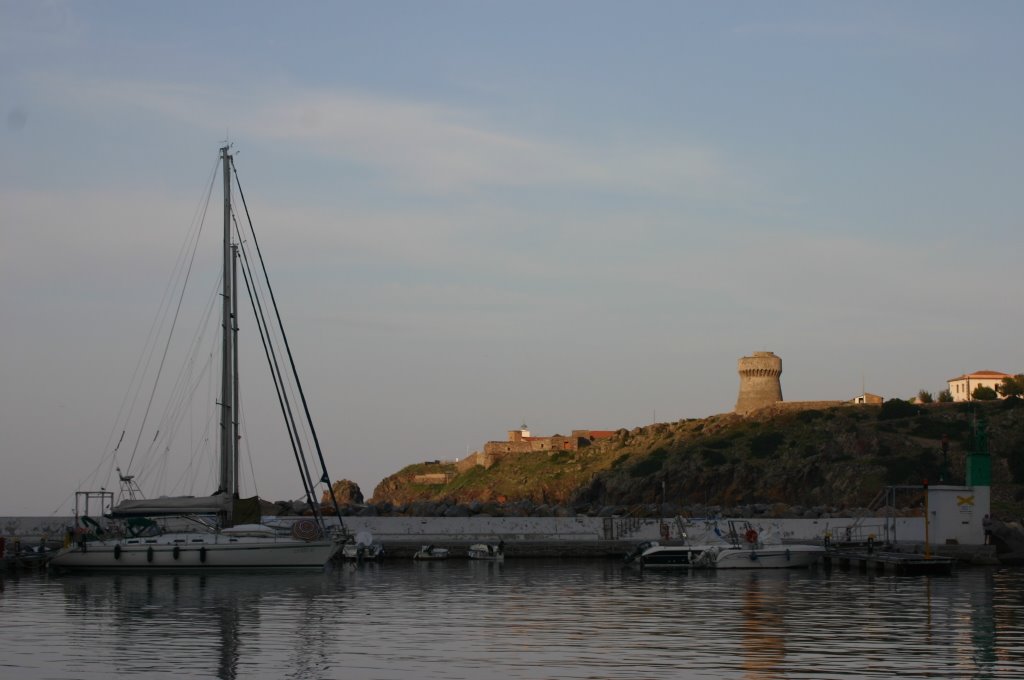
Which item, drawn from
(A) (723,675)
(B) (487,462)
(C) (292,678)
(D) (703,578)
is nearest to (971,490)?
(D) (703,578)

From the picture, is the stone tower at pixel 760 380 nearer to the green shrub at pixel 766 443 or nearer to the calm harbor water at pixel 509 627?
the green shrub at pixel 766 443

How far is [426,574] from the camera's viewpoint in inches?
2092

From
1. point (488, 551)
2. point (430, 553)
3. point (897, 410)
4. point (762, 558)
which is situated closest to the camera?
point (762, 558)

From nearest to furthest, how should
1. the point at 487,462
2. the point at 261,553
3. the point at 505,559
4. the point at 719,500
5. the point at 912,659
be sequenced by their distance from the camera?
the point at 912,659 → the point at 261,553 → the point at 505,559 → the point at 719,500 → the point at 487,462

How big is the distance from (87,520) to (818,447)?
306 ft

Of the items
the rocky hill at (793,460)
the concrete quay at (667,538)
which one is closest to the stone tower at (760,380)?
the rocky hill at (793,460)

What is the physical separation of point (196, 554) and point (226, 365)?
303 inches

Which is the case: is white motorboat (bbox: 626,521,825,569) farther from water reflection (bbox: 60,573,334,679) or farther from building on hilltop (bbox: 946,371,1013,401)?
building on hilltop (bbox: 946,371,1013,401)

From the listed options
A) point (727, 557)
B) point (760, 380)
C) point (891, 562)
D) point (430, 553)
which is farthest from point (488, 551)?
point (760, 380)

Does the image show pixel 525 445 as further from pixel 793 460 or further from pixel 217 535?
pixel 217 535

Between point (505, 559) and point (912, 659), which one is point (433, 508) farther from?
point (912, 659)

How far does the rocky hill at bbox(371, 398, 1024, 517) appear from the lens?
389ft

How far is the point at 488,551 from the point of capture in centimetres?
6400

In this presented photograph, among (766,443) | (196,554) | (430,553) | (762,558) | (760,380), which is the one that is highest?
(760,380)
